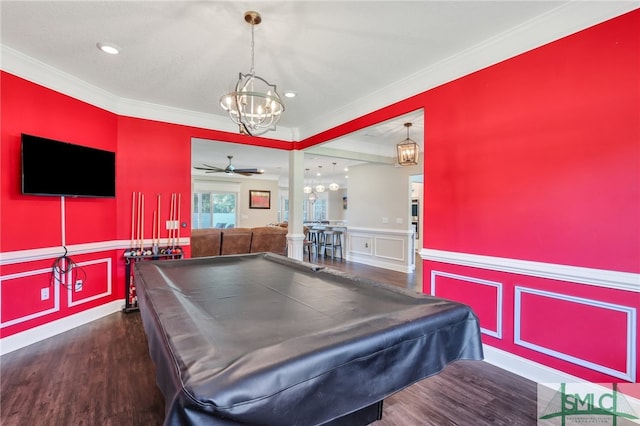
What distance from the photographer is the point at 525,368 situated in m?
2.17

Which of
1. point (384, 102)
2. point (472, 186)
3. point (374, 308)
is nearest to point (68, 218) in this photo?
point (374, 308)

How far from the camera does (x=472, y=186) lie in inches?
98.9

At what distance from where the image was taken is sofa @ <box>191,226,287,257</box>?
17.3 feet

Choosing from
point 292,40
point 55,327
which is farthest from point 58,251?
point 292,40

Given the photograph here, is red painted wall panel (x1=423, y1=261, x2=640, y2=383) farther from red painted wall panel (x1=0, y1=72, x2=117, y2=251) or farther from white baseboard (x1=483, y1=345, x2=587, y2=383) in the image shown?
red painted wall panel (x1=0, y1=72, x2=117, y2=251)

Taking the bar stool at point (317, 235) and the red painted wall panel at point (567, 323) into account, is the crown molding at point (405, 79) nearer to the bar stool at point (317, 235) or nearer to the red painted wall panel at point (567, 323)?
the red painted wall panel at point (567, 323)

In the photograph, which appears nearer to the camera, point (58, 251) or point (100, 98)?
point (58, 251)

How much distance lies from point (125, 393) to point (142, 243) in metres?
2.18

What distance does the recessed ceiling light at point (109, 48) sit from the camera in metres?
2.43

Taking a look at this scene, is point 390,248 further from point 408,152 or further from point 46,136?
point 46,136

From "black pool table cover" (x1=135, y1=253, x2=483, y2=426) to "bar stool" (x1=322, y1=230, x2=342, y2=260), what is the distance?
5870mm

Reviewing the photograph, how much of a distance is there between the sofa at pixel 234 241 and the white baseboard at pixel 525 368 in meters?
4.33

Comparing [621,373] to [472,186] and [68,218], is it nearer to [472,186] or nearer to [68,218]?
[472,186]

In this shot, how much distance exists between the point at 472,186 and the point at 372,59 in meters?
1.46
